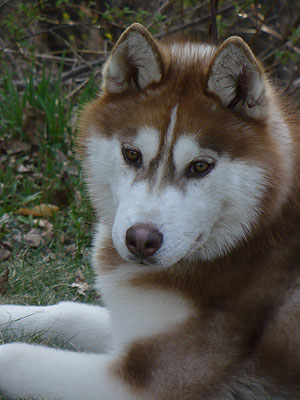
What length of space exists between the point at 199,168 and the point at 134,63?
0.63 metres

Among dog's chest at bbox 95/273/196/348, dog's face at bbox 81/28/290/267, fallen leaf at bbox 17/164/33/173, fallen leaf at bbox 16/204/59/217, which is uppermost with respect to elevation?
dog's face at bbox 81/28/290/267

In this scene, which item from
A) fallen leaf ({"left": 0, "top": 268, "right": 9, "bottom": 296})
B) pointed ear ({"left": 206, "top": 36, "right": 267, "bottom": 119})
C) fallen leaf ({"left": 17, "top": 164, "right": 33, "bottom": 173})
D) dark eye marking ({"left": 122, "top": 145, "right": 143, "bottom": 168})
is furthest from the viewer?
fallen leaf ({"left": 17, "top": 164, "right": 33, "bottom": 173})

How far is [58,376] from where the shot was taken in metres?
2.81

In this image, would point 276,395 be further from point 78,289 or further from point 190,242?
point 78,289

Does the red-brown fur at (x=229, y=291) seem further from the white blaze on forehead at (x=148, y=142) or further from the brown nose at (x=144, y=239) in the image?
the brown nose at (x=144, y=239)

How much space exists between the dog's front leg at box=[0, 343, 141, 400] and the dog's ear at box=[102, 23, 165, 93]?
1.32m

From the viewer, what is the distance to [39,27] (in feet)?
25.9

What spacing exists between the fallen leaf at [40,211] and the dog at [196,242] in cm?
197

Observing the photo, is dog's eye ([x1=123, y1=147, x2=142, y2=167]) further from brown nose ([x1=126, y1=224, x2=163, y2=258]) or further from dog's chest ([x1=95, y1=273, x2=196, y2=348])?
dog's chest ([x1=95, y1=273, x2=196, y2=348])

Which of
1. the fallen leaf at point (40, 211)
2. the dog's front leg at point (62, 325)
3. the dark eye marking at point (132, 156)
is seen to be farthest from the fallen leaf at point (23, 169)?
the dark eye marking at point (132, 156)

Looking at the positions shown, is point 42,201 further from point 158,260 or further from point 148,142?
point 158,260

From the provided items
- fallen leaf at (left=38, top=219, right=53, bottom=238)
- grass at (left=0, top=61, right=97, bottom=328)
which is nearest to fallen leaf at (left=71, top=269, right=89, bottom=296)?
grass at (left=0, top=61, right=97, bottom=328)

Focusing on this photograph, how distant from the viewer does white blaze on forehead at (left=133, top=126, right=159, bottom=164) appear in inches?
110

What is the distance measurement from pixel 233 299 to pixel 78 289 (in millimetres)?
1571
